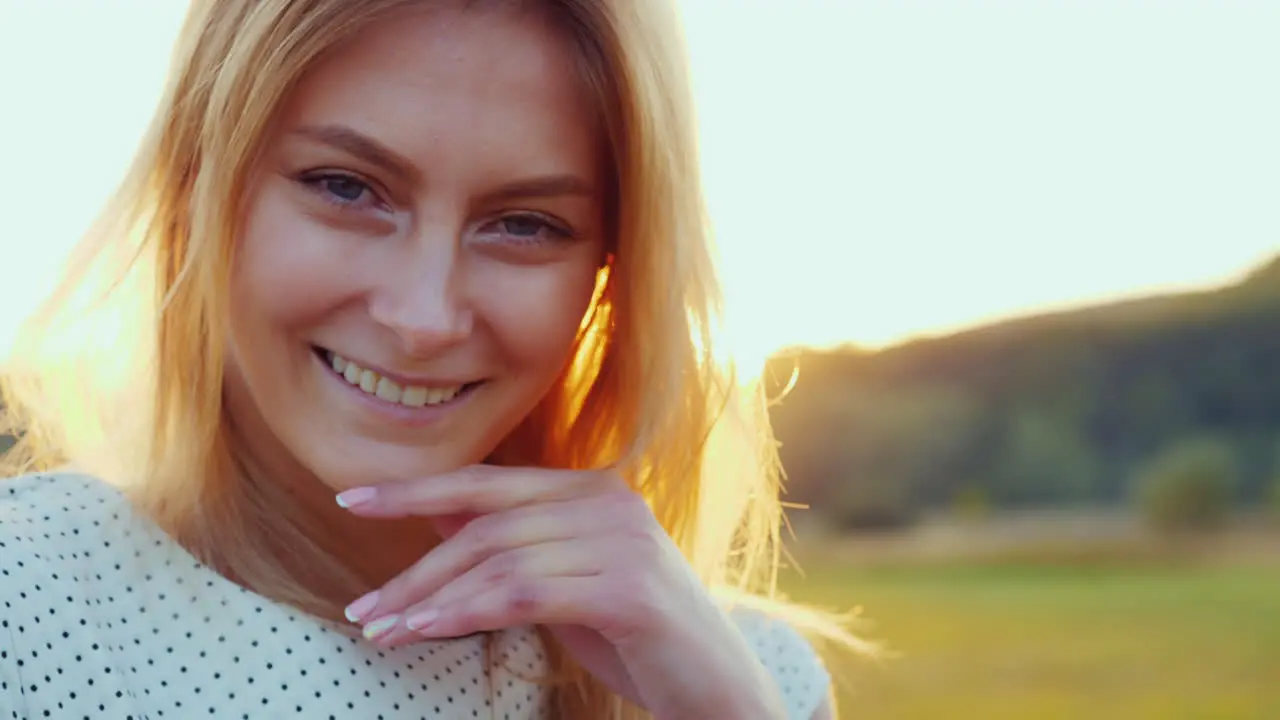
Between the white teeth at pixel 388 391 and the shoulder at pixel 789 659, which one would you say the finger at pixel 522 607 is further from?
the shoulder at pixel 789 659

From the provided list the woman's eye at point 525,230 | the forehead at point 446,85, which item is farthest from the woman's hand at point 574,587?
the forehead at point 446,85

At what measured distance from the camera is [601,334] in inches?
67.5

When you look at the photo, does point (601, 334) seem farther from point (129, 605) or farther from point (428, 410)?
point (129, 605)

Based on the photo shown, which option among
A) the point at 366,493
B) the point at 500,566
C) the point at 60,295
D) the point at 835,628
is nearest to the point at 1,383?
the point at 60,295

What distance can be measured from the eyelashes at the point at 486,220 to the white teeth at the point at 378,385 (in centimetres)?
16

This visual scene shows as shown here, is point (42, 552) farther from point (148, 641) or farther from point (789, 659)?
point (789, 659)

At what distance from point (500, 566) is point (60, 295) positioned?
59 centimetres

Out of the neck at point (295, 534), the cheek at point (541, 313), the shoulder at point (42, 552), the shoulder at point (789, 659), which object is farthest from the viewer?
the shoulder at point (789, 659)

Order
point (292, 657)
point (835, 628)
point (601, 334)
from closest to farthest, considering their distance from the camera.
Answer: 1. point (292, 657)
2. point (601, 334)
3. point (835, 628)

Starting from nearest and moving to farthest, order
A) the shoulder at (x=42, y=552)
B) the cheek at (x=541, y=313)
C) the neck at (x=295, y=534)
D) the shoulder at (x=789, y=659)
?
the shoulder at (x=42, y=552)
the cheek at (x=541, y=313)
the neck at (x=295, y=534)
the shoulder at (x=789, y=659)

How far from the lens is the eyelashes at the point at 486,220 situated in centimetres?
139

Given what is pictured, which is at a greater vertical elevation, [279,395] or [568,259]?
[568,259]

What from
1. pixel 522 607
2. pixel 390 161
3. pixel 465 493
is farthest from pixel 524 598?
pixel 390 161

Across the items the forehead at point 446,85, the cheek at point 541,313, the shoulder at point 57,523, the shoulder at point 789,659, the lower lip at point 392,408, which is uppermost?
the forehead at point 446,85
